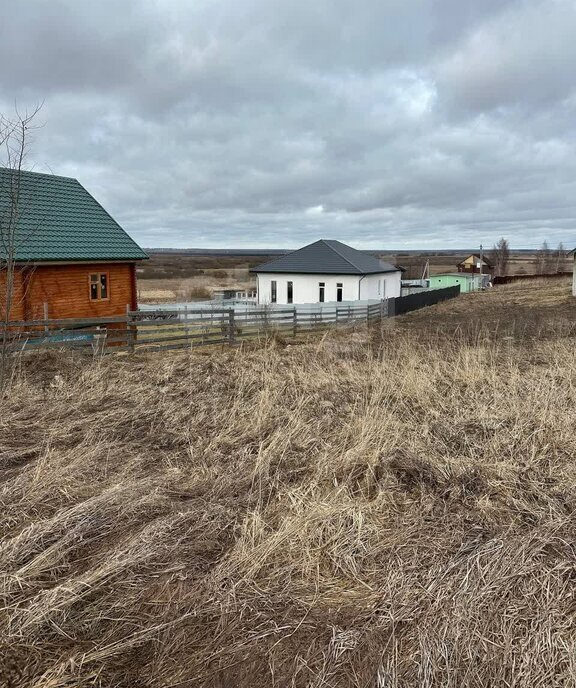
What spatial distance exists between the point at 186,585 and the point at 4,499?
6.82ft

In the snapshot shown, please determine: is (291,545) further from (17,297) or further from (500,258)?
(500,258)

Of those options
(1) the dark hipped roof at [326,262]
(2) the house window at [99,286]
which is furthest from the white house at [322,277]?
(2) the house window at [99,286]

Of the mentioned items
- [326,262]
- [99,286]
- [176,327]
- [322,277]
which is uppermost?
[326,262]

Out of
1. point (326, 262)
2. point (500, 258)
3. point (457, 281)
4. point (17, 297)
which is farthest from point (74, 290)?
point (500, 258)

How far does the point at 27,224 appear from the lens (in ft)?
53.5

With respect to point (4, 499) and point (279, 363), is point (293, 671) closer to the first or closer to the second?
point (4, 499)

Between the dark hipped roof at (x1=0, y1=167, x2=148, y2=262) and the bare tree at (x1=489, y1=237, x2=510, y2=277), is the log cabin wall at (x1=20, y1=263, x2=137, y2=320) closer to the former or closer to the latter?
the dark hipped roof at (x1=0, y1=167, x2=148, y2=262)

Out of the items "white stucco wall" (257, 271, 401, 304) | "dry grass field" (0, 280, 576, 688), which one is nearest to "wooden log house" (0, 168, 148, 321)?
"dry grass field" (0, 280, 576, 688)

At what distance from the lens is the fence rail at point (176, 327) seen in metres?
12.8

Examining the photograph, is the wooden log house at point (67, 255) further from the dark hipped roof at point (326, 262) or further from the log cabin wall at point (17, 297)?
the dark hipped roof at point (326, 262)

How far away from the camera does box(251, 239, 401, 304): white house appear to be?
113 ft

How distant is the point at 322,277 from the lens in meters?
35.1

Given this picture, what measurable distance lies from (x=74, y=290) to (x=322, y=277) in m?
20.7

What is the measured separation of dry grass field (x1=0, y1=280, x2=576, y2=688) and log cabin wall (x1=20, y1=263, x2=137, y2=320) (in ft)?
32.3
